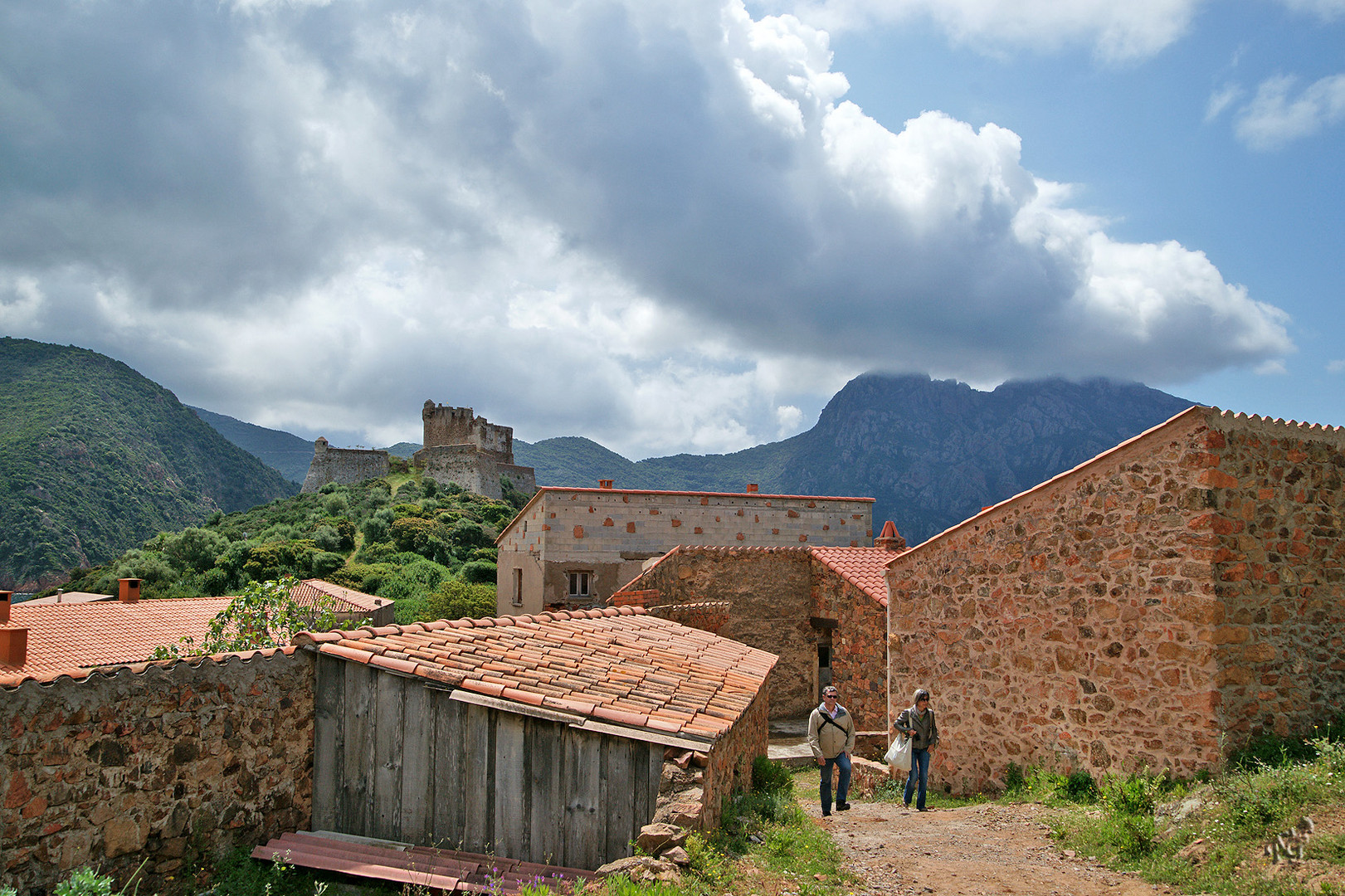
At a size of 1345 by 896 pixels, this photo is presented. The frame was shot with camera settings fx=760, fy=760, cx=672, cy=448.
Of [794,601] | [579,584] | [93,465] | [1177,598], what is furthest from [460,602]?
[93,465]

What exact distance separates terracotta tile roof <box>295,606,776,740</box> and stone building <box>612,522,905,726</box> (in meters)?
5.00

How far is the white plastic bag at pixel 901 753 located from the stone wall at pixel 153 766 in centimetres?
689

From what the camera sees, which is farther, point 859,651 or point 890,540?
point 890,540

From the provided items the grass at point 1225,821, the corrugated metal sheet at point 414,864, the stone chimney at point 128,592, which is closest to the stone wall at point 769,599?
the grass at point 1225,821

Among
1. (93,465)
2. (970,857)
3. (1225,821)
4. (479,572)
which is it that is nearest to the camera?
(1225,821)

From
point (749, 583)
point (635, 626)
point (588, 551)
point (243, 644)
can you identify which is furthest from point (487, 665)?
point (588, 551)

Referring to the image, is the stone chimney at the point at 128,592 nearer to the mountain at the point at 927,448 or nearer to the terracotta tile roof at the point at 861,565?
the terracotta tile roof at the point at 861,565

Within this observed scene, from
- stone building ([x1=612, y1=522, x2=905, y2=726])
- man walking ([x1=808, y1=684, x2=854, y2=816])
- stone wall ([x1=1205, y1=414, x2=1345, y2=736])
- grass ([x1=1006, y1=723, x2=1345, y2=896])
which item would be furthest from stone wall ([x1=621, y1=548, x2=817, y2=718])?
stone wall ([x1=1205, y1=414, x2=1345, y2=736])

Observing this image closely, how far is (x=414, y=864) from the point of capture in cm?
633

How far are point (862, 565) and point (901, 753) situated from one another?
712 cm

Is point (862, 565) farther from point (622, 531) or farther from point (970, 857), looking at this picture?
point (970, 857)

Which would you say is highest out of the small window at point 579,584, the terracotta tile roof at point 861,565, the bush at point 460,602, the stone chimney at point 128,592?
the terracotta tile roof at point 861,565

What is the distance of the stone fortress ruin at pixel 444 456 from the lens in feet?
230

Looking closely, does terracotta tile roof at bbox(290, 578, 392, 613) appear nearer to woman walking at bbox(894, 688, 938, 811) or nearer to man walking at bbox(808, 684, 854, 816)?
man walking at bbox(808, 684, 854, 816)
